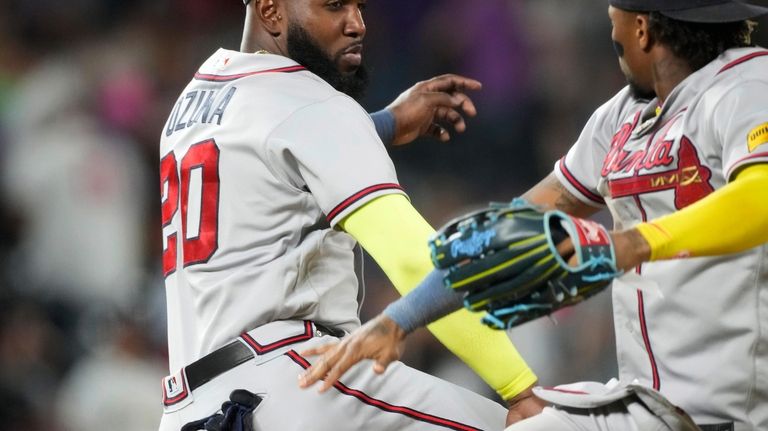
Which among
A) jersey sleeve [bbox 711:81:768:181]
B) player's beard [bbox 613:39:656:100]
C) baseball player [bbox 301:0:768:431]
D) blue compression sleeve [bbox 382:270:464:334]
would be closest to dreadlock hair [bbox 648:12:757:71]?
baseball player [bbox 301:0:768:431]

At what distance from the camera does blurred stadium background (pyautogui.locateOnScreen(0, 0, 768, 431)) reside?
17.6 ft

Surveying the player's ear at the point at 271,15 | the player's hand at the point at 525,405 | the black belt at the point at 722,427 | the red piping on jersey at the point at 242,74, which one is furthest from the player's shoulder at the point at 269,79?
the black belt at the point at 722,427

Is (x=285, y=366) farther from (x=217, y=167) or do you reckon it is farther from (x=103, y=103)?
(x=103, y=103)

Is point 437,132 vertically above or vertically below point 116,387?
above

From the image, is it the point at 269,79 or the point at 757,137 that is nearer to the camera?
the point at 757,137

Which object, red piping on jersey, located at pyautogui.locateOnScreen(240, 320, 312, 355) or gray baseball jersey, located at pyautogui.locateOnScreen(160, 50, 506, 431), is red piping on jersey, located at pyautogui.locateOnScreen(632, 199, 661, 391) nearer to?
gray baseball jersey, located at pyautogui.locateOnScreen(160, 50, 506, 431)

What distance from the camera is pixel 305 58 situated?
325 cm

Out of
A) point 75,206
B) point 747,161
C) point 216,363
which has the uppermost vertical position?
point 747,161

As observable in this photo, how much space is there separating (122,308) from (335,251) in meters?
2.80

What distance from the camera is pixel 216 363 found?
2.89m

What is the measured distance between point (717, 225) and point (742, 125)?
0.28 metres

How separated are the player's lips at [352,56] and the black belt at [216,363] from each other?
2.93ft

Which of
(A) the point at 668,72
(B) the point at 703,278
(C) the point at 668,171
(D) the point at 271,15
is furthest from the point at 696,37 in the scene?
(D) the point at 271,15

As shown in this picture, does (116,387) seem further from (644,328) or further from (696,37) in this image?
(696,37)
